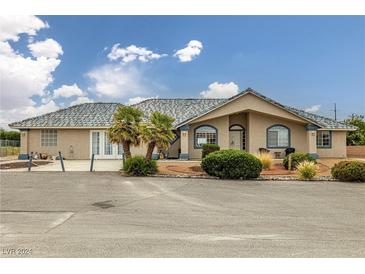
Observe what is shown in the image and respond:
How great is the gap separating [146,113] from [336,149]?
638 inches

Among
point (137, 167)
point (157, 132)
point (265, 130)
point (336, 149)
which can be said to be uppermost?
point (265, 130)

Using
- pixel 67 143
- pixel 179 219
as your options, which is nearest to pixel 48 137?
pixel 67 143

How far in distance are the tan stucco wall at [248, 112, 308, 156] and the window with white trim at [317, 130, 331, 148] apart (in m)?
1.88

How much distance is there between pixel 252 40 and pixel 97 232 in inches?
484

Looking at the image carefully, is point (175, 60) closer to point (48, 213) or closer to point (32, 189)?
point (32, 189)

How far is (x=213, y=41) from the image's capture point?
16.0 metres

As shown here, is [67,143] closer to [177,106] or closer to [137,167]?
[177,106]

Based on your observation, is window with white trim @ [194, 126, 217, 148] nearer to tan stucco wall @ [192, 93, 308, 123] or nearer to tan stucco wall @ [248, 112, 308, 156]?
tan stucco wall @ [192, 93, 308, 123]

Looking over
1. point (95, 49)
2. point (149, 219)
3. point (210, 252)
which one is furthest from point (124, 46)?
point (210, 252)

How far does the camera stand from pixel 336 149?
26.3 meters

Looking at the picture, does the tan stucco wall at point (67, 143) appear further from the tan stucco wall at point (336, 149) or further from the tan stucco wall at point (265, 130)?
the tan stucco wall at point (336, 149)

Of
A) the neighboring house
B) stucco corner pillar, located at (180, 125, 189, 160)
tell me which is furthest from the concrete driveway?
the neighboring house

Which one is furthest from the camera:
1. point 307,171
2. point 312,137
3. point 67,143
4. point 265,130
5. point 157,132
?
point 67,143

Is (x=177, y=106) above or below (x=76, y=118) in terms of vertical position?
above
